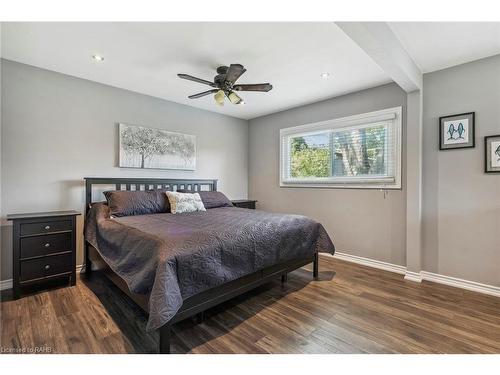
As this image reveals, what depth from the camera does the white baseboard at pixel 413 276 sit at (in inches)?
114

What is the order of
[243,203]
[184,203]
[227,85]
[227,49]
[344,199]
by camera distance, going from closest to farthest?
[227,49]
[227,85]
[184,203]
[344,199]
[243,203]

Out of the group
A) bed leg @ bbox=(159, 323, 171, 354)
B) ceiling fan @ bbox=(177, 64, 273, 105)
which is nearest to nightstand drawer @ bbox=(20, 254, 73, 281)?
bed leg @ bbox=(159, 323, 171, 354)

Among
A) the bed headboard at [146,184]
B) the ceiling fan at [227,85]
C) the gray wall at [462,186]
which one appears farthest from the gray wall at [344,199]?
the ceiling fan at [227,85]

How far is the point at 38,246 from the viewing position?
8.11ft

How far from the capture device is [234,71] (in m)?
2.36

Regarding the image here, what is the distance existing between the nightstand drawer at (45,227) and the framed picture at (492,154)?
451 cm

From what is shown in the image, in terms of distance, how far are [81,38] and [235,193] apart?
340 centimetres

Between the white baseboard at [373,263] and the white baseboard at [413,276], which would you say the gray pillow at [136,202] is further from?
the white baseboard at [413,276]

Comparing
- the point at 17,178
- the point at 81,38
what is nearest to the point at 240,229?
the point at 81,38

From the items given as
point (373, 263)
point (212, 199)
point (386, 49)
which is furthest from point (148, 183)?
point (373, 263)

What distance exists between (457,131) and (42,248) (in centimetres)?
463

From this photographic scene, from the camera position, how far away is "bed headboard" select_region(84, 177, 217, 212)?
3.07 m

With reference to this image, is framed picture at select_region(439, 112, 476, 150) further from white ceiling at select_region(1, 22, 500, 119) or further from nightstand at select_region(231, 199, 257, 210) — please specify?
nightstand at select_region(231, 199, 257, 210)

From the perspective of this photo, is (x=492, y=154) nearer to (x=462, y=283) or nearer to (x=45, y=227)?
(x=462, y=283)
